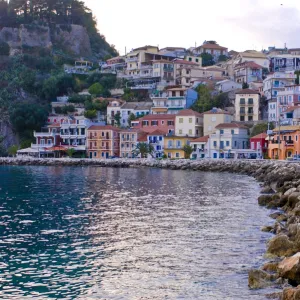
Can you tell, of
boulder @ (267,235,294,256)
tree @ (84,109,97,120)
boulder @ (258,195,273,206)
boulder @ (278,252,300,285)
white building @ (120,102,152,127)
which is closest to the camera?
boulder @ (278,252,300,285)

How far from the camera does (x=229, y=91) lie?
8131 centimetres

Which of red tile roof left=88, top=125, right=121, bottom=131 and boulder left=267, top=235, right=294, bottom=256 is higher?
red tile roof left=88, top=125, right=121, bottom=131

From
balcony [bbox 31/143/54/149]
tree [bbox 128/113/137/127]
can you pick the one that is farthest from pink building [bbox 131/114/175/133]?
balcony [bbox 31/143/54/149]

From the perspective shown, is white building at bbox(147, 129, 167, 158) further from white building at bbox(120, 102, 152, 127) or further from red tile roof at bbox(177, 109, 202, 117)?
white building at bbox(120, 102, 152, 127)

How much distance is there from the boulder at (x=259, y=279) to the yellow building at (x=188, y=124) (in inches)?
2356

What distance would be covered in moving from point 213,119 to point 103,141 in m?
16.2

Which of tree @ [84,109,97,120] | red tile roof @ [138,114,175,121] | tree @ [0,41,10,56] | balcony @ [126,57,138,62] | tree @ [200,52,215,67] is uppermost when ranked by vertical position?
tree @ [0,41,10,56]

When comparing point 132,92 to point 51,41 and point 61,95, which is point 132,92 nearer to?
point 61,95

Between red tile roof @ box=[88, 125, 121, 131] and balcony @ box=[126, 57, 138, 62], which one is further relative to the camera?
balcony @ box=[126, 57, 138, 62]

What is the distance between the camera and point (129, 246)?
663 inches

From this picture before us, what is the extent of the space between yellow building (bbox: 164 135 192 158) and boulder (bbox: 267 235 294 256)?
183 feet

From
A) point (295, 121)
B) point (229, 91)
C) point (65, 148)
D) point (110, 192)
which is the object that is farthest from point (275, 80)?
point (110, 192)

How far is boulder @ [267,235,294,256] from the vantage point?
14.5 meters

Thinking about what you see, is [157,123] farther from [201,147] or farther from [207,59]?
[207,59]
